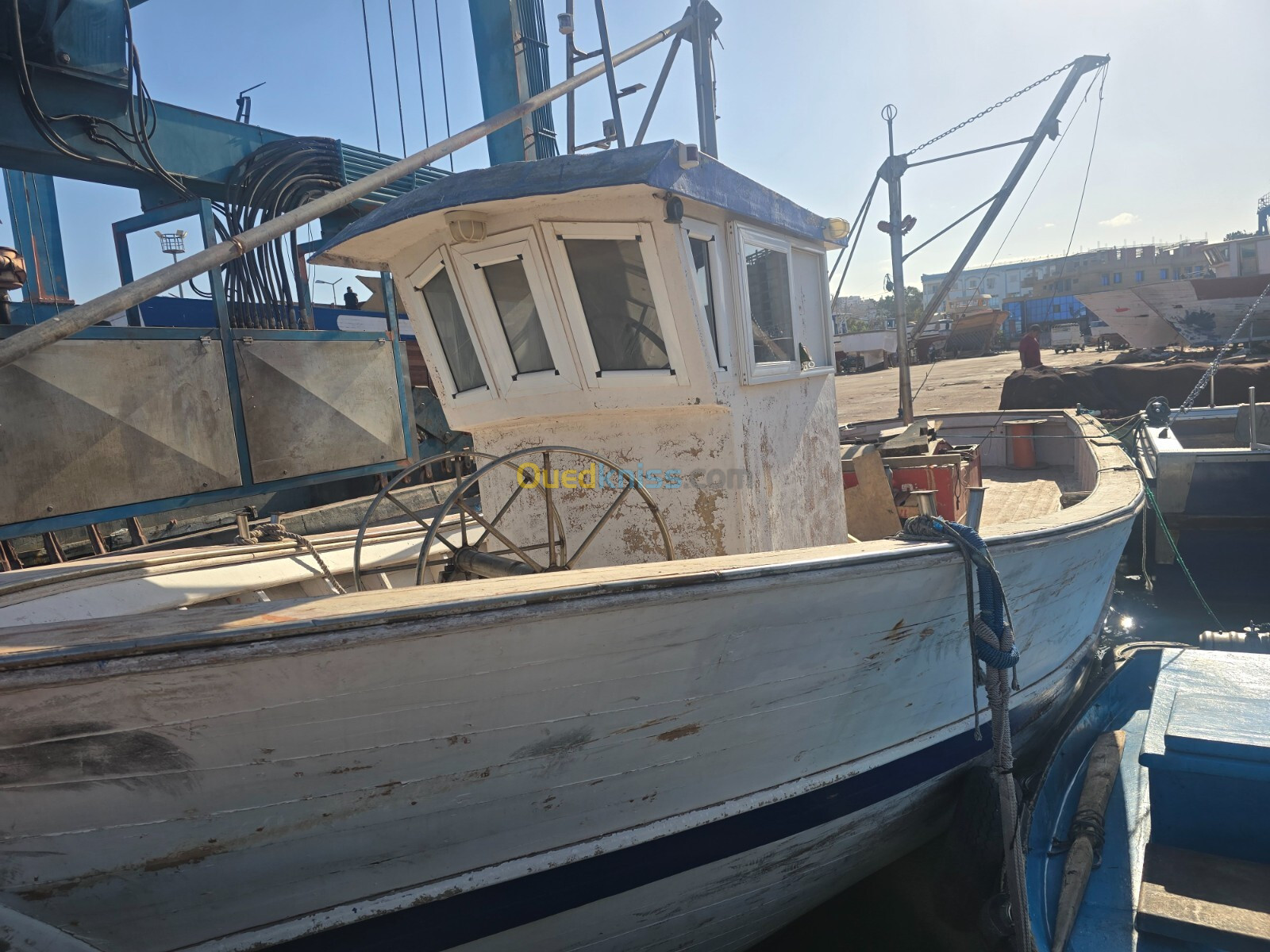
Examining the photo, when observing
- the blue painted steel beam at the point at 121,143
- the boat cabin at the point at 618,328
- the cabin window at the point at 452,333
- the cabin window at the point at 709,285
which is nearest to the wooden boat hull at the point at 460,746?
the boat cabin at the point at 618,328

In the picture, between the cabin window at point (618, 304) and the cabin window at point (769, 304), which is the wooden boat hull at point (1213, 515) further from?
the cabin window at point (618, 304)

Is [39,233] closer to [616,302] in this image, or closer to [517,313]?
[517,313]

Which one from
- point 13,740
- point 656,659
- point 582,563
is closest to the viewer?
point 13,740

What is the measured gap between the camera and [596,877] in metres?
2.57

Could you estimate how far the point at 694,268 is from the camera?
11.4 ft

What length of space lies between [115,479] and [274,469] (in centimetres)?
132

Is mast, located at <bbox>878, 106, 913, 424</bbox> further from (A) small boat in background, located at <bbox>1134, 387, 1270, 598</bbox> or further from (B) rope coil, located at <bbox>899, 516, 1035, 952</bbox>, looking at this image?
(B) rope coil, located at <bbox>899, 516, 1035, 952</bbox>

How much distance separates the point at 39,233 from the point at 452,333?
14.3 m

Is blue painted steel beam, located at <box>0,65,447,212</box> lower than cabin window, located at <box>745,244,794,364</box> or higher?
higher

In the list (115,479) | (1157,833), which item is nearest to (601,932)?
(1157,833)

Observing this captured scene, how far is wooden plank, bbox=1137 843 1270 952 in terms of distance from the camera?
2846 mm

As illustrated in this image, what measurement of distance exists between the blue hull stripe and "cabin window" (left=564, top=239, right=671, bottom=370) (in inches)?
74.0

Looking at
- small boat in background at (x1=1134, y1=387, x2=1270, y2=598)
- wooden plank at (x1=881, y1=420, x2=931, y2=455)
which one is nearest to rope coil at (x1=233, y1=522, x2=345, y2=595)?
wooden plank at (x1=881, y1=420, x2=931, y2=455)

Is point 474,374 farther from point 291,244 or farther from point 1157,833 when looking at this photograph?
point 291,244
